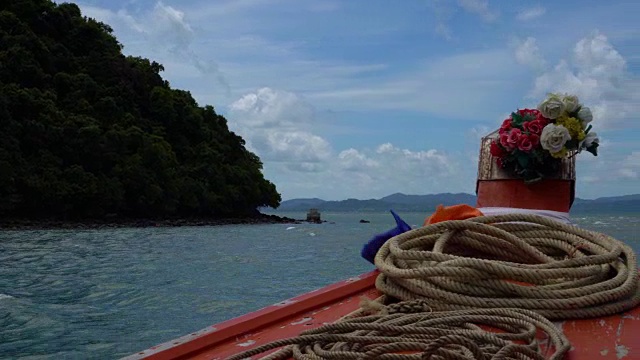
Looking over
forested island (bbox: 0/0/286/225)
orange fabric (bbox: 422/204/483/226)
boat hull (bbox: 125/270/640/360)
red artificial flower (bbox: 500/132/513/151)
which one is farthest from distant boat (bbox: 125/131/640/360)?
forested island (bbox: 0/0/286/225)

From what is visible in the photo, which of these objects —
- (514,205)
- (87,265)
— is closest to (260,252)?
(87,265)

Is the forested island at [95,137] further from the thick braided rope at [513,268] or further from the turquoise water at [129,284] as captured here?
the thick braided rope at [513,268]

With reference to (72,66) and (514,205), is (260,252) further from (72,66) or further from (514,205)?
(514,205)

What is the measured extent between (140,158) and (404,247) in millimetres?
45521

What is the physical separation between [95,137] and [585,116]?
41373mm

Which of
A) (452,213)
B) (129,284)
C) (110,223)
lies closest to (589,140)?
(452,213)

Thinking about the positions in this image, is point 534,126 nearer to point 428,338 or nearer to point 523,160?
point 523,160

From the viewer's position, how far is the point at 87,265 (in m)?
24.6

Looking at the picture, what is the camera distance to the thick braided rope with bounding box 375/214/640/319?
2.47 meters

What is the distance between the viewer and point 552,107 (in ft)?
12.8

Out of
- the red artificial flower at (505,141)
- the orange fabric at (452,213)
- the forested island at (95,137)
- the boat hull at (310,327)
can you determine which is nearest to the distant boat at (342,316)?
the boat hull at (310,327)

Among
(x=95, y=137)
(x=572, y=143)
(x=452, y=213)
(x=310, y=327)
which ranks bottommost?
(x=310, y=327)

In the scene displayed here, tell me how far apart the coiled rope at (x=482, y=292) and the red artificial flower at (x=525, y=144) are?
940 mm

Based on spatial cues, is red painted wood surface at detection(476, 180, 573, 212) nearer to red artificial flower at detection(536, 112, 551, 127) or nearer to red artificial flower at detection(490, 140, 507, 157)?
red artificial flower at detection(490, 140, 507, 157)
